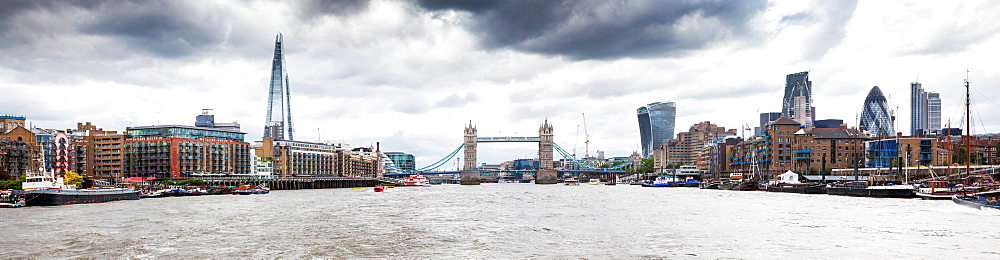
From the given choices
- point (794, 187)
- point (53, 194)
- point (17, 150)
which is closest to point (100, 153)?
point (17, 150)

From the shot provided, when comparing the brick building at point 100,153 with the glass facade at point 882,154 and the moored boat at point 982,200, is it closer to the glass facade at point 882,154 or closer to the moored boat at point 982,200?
the moored boat at point 982,200

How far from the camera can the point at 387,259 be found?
35375mm

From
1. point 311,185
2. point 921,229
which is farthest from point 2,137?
point 921,229

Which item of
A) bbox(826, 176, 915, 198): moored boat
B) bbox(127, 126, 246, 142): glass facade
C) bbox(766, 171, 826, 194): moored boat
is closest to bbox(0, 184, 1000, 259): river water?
bbox(826, 176, 915, 198): moored boat

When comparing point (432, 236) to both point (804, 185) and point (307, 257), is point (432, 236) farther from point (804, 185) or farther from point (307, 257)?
point (804, 185)

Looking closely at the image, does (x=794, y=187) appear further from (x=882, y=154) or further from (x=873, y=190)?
(x=882, y=154)

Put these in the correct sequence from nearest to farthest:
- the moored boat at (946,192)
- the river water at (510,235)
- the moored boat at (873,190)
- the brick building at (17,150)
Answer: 1. the river water at (510,235)
2. the moored boat at (946,192)
3. the moored boat at (873,190)
4. the brick building at (17,150)

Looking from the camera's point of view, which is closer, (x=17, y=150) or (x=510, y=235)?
(x=510, y=235)

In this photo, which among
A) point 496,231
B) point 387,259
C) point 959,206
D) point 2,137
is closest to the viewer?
point 387,259

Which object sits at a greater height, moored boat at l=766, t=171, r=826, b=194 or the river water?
the river water

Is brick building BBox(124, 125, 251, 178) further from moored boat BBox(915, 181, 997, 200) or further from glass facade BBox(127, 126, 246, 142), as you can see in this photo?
moored boat BBox(915, 181, 997, 200)

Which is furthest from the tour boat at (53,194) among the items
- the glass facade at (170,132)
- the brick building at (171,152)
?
the glass facade at (170,132)

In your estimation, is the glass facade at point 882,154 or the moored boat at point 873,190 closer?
the moored boat at point 873,190

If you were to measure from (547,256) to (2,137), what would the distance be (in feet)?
449
